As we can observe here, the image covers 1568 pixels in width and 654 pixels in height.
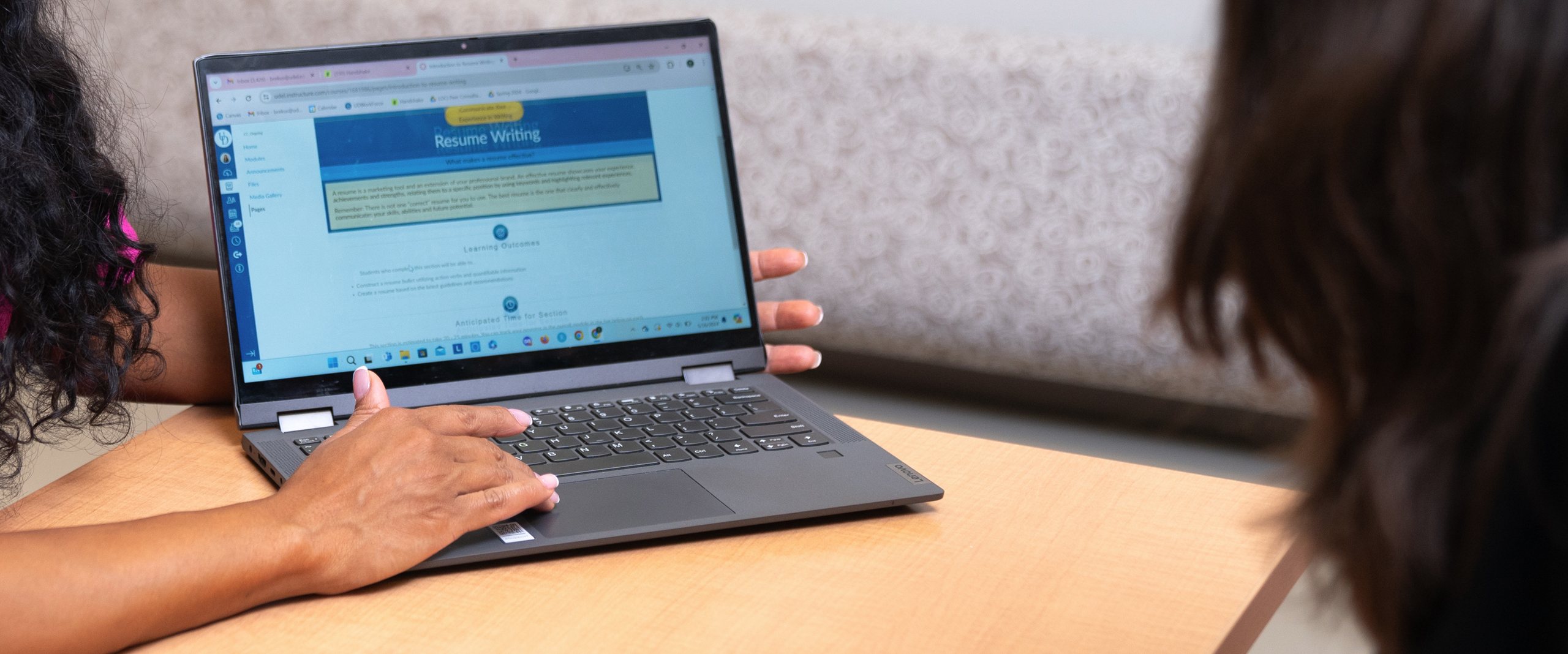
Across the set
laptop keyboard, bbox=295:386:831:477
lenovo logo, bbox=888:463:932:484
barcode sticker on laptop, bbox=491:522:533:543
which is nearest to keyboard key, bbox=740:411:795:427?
laptop keyboard, bbox=295:386:831:477

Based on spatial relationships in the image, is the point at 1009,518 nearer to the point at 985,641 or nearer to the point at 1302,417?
the point at 985,641

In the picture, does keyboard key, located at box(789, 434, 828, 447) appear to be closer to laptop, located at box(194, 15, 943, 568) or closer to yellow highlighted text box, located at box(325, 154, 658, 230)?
laptop, located at box(194, 15, 943, 568)

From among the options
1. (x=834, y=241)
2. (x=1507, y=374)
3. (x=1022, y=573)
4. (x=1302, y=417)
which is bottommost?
(x=1302, y=417)

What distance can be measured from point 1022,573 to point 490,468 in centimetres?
32

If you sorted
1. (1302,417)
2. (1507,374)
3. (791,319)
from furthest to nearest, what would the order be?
(1302,417) → (791,319) → (1507,374)

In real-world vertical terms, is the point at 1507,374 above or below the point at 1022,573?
above

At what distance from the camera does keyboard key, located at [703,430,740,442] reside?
853mm

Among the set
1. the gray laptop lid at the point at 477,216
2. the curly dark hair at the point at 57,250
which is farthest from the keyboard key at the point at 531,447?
the curly dark hair at the point at 57,250

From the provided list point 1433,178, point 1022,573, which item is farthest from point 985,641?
point 1433,178

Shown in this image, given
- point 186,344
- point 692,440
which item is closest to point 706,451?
point 692,440

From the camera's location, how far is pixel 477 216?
911 mm

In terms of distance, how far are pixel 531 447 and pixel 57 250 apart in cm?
37

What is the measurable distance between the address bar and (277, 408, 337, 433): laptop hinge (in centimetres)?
23

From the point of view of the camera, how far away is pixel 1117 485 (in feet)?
2.67
